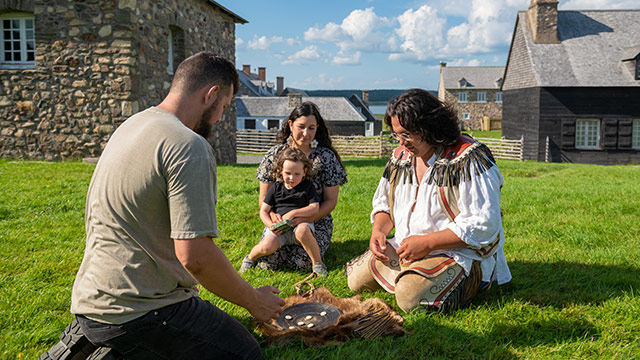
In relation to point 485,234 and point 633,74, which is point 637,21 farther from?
point 485,234

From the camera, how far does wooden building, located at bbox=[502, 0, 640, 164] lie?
25500mm

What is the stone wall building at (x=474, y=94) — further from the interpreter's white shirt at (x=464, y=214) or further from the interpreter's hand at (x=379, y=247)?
the interpreter's hand at (x=379, y=247)

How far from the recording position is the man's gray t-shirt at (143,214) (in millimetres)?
2264

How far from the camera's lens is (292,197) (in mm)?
5027

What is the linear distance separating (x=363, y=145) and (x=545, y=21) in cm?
1237

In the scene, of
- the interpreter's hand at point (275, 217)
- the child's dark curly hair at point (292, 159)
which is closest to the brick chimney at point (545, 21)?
the child's dark curly hair at point (292, 159)

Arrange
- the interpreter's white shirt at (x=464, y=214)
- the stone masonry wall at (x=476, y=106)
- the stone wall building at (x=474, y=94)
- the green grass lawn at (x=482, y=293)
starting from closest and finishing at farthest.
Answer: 1. the green grass lawn at (x=482, y=293)
2. the interpreter's white shirt at (x=464, y=214)
3. the stone masonry wall at (x=476, y=106)
4. the stone wall building at (x=474, y=94)

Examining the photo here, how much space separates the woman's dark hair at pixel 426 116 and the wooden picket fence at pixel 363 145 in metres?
20.7

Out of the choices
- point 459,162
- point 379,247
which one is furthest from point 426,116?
point 379,247

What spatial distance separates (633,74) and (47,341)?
28930 mm

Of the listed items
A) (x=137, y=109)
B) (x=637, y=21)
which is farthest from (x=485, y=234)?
(x=637, y=21)

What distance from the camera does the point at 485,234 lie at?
3.65 meters

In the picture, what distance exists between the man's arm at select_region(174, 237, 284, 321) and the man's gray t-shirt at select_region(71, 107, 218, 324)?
0.06 meters

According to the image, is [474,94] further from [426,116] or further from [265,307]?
[265,307]
